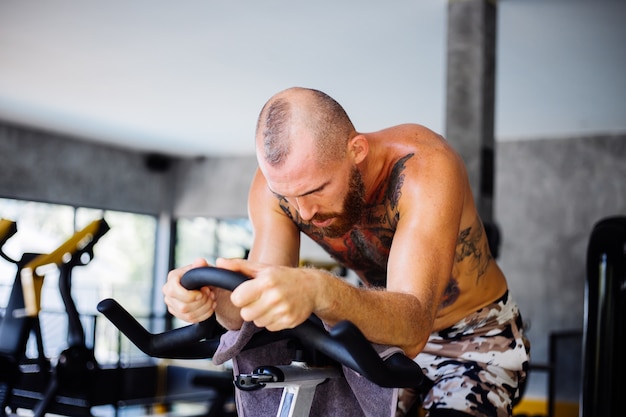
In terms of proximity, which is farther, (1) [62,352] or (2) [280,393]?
(1) [62,352]

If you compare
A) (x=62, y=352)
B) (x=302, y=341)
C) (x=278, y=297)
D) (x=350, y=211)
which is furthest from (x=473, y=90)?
(x=278, y=297)

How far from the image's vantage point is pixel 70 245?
4012 mm

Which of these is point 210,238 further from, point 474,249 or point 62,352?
point 474,249

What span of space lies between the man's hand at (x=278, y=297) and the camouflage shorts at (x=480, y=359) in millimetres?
755

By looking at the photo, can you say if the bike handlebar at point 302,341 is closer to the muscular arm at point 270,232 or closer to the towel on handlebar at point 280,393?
the towel on handlebar at point 280,393

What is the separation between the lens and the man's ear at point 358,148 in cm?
141

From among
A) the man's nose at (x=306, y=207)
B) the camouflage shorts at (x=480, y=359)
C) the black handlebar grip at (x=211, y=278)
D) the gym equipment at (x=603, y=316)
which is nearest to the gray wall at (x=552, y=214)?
the camouflage shorts at (x=480, y=359)

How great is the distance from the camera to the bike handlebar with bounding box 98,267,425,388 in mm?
913

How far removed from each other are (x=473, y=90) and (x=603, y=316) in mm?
3436

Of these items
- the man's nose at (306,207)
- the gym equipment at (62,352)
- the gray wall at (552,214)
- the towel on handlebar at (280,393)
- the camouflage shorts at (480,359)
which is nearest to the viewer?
the towel on handlebar at (280,393)

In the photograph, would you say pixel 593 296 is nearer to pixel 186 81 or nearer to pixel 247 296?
pixel 247 296

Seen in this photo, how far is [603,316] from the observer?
1460 millimetres

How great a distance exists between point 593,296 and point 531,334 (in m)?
7.50

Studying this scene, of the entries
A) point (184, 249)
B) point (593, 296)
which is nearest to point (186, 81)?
point (184, 249)
